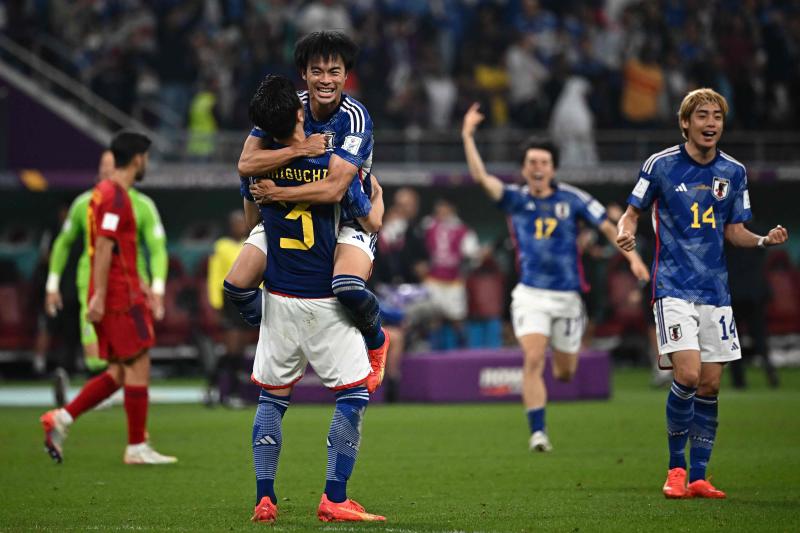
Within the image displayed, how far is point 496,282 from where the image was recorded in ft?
76.8

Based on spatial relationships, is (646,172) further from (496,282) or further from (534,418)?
(496,282)

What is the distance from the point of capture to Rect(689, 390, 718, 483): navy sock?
8.35 meters

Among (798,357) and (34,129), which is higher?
(34,129)

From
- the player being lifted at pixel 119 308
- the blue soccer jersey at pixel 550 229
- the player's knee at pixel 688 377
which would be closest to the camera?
the player's knee at pixel 688 377

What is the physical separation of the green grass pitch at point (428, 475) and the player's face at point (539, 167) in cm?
227

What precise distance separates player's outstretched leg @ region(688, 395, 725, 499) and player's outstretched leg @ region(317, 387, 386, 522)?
216 centimetres

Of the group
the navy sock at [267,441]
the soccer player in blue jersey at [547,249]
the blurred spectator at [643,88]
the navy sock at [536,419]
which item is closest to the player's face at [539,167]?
the soccer player in blue jersey at [547,249]

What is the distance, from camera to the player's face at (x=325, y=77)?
23.4 ft

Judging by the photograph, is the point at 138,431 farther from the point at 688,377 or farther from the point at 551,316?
the point at 688,377

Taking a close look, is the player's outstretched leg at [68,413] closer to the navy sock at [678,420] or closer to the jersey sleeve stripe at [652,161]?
the navy sock at [678,420]

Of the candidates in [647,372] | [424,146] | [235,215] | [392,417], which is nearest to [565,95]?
[424,146]

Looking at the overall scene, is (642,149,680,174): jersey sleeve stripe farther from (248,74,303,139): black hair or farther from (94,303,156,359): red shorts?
(94,303,156,359): red shorts

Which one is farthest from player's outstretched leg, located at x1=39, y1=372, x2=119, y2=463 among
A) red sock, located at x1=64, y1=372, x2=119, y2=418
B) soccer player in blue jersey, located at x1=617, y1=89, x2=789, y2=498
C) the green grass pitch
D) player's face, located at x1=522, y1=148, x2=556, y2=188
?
soccer player in blue jersey, located at x1=617, y1=89, x2=789, y2=498

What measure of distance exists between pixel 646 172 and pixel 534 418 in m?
3.50
